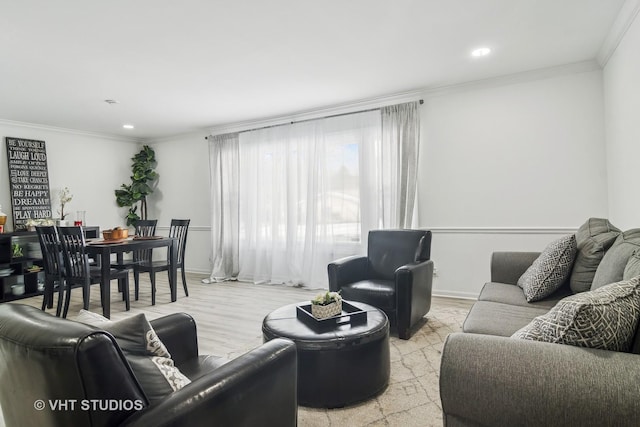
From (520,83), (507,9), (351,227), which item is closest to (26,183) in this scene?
(351,227)

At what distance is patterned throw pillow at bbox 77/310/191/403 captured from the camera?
1.00 metres

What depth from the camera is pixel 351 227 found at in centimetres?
477

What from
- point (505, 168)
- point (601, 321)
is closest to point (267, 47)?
point (505, 168)

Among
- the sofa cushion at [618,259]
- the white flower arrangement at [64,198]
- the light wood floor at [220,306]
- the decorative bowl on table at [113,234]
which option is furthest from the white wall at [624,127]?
the white flower arrangement at [64,198]

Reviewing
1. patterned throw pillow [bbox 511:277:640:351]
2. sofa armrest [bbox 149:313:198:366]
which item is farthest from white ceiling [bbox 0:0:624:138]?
patterned throw pillow [bbox 511:277:640:351]

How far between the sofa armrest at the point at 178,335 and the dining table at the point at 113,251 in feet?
7.92

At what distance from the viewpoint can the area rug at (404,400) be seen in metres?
1.81

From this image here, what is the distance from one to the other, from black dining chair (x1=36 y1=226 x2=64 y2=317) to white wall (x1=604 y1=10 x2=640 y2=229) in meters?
5.31

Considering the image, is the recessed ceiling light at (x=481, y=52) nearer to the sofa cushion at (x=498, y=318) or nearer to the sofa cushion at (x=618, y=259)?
the sofa cushion at (x=618, y=259)

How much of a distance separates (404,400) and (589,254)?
1.48 meters

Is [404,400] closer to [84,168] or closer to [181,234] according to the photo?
[181,234]

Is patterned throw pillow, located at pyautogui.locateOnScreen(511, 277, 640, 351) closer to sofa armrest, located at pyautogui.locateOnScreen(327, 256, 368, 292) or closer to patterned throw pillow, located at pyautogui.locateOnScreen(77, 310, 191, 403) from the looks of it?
patterned throw pillow, located at pyautogui.locateOnScreen(77, 310, 191, 403)

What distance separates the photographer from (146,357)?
108cm

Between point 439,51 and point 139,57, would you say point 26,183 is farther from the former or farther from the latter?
point 439,51
